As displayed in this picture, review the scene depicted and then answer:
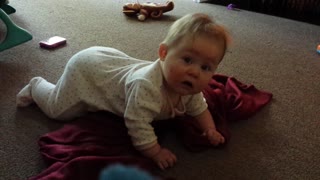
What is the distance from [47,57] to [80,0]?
32.3 inches

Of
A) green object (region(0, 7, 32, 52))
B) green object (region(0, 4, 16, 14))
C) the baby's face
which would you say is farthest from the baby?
green object (region(0, 4, 16, 14))

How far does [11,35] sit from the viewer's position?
4.50 ft

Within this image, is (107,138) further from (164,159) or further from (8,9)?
(8,9)

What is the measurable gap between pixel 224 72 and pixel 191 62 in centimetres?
59

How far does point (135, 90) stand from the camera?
861mm

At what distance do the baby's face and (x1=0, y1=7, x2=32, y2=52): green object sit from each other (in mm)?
764

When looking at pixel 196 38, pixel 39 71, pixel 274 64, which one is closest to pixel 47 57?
pixel 39 71

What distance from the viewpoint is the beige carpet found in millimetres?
910

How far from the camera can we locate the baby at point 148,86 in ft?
2.72

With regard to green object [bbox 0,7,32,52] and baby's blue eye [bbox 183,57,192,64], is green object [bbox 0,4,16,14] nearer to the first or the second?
green object [bbox 0,7,32,52]

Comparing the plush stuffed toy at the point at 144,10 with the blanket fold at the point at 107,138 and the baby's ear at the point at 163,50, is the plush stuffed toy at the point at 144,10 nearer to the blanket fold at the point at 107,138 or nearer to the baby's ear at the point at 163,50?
the blanket fold at the point at 107,138

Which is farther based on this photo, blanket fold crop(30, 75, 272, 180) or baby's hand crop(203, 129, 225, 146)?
baby's hand crop(203, 129, 225, 146)

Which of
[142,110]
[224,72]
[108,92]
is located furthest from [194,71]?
[224,72]

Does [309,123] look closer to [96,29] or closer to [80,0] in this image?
[96,29]
